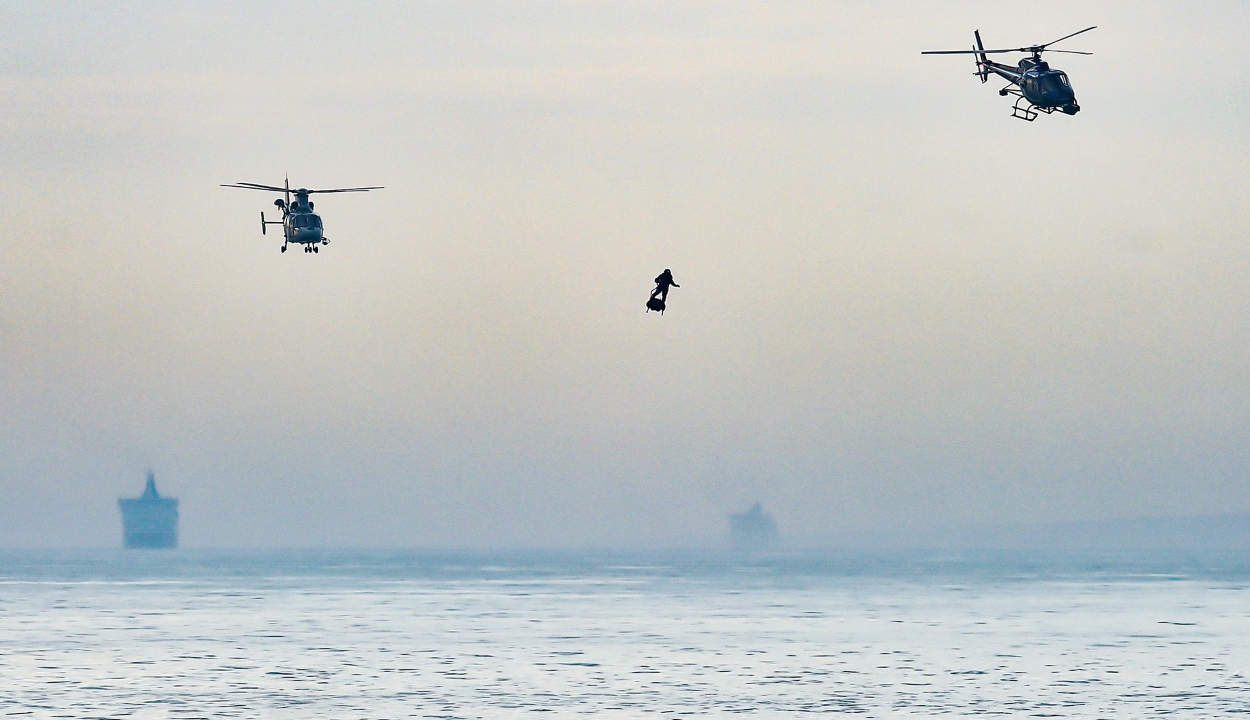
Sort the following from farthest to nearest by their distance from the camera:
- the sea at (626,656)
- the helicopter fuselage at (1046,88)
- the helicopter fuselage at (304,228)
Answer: the helicopter fuselage at (304,228) < the helicopter fuselage at (1046,88) < the sea at (626,656)

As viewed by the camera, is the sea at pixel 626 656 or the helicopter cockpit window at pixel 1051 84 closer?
the sea at pixel 626 656

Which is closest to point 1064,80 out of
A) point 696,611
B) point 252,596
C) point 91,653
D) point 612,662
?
point 612,662

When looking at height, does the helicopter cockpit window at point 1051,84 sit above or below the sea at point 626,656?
above

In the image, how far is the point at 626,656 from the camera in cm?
7738

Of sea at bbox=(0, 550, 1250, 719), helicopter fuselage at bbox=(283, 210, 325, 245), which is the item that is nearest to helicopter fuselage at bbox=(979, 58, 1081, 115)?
sea at bbox=(0, 550, 1250, 719)

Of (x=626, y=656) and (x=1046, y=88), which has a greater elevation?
(x=1046, y=88)

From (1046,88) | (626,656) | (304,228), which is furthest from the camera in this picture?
(304,228)

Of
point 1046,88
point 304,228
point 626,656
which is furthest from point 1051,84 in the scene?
point 304,228

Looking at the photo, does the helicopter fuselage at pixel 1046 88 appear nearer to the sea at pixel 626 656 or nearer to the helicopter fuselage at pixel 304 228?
the sea at pixel 626 656

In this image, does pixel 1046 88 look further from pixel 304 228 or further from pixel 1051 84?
pixel 304 228

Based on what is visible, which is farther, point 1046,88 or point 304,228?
point 304,228

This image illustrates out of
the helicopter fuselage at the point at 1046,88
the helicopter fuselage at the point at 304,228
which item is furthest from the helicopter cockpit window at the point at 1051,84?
the helicopter fuselage at the point at 304,228

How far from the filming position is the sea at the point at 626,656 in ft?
196

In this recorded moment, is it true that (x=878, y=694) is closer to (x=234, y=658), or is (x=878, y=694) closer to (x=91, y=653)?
(x=234, y=658)
